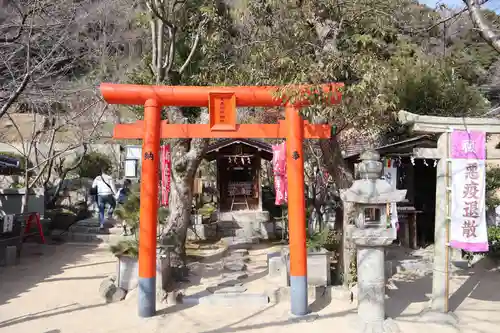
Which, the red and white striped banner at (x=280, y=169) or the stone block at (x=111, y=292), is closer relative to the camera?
the stone block at (x=111, y=292)

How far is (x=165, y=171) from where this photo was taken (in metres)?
9.62

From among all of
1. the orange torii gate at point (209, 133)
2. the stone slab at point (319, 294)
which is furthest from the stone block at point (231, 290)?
the orange torii gate at point (209, 133)

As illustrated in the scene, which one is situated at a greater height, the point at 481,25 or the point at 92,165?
the point at 481,25

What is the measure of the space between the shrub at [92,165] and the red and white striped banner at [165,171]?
11.6 meters

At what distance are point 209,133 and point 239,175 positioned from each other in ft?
34.6

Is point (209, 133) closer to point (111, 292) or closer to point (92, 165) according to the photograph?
point (111, 292)

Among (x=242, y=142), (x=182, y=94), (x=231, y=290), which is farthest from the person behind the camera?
(x=242, y=142)

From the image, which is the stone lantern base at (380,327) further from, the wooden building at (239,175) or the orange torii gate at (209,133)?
the wooden building at (239,175)

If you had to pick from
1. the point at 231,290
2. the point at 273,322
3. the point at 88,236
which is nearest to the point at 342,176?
the point at 273,322

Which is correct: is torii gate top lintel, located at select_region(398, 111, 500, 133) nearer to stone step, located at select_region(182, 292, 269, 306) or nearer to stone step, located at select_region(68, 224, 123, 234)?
stone step, located at select_region(182, 292, 269, 306)

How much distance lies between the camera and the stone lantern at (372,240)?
5.65 metres

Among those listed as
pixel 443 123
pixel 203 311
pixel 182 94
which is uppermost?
pixel 182 94

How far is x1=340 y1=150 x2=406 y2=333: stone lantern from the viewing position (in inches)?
223

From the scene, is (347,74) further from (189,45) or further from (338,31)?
(189,45)
